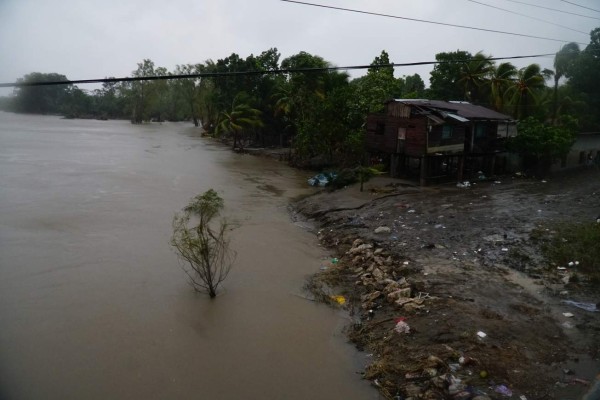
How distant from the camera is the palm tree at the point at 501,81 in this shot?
2598cm

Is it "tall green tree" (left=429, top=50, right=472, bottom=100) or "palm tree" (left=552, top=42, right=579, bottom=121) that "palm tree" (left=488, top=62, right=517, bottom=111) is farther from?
"palm tree" (left=552, top=42, right=579, bottom=121)

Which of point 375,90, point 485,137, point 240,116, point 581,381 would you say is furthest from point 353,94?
point 581,381

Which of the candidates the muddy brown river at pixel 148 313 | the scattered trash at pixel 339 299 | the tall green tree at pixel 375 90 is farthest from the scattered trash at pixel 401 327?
the tall green tree at pixel 375 90

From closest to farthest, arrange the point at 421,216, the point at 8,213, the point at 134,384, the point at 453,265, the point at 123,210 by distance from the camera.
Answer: the point at 134,384
the point at 453,265
the point at 421,216
the point at 8,213
the point at 123,210

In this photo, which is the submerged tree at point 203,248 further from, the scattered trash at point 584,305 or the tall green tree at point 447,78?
the tall green tree at point 447,78

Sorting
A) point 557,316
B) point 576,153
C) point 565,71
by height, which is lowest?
point 557,316

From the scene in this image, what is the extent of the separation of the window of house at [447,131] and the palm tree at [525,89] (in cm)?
854

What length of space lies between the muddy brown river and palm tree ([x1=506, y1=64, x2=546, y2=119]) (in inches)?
673

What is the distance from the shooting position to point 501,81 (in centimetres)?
2612

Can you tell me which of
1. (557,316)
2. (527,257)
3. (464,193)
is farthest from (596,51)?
(557,316)

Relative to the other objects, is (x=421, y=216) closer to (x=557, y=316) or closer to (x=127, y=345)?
(x=557, y=316)

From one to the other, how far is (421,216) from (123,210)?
10780 millimetres

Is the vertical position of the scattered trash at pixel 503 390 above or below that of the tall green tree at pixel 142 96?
below

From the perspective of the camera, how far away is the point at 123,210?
15250 mm
